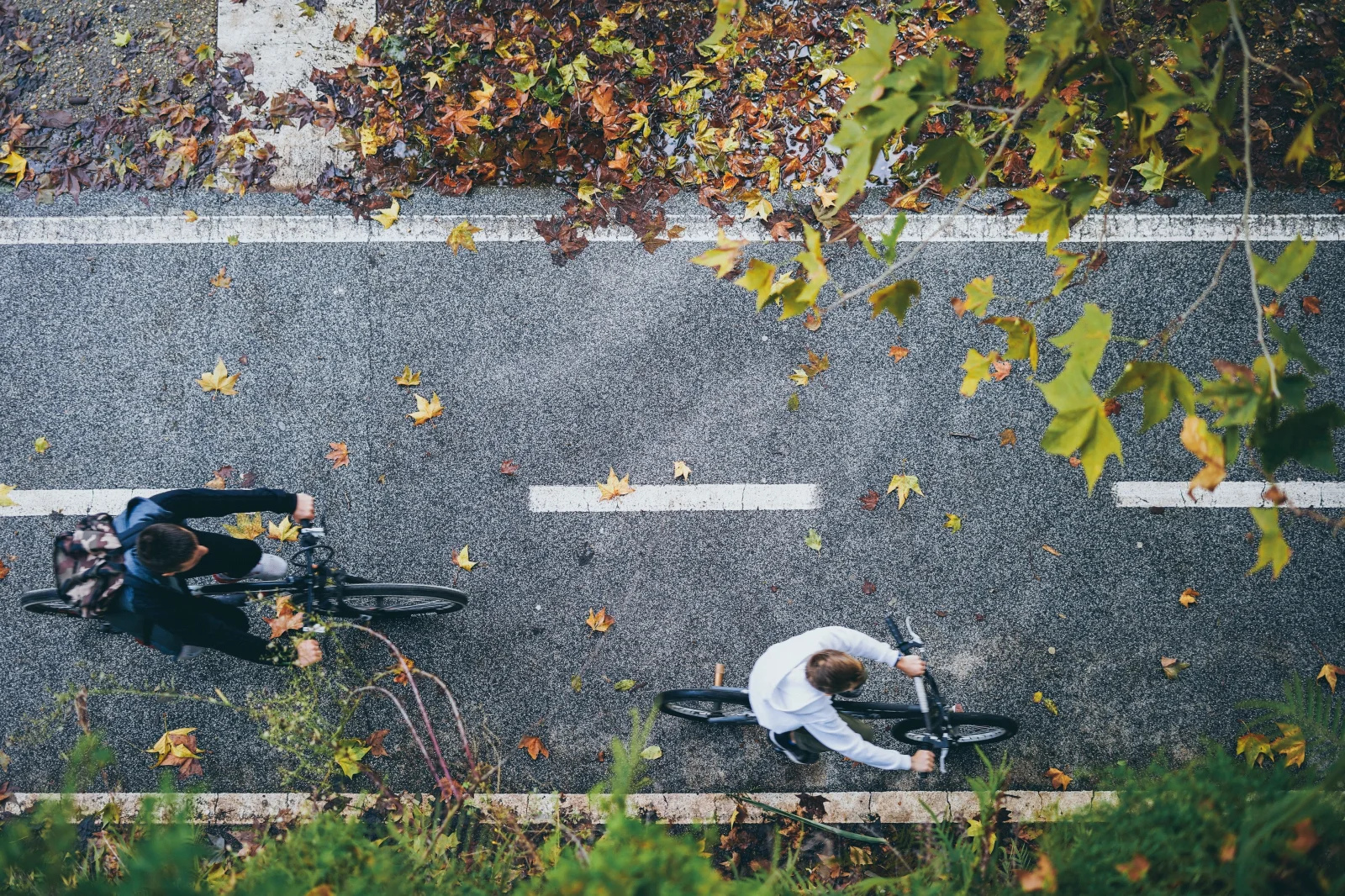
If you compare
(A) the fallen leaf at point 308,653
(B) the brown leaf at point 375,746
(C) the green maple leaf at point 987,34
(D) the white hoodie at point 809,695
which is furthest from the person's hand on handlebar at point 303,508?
(C) the green maple leaf at point 987,34

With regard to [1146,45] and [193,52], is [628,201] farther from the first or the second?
[1146,45]

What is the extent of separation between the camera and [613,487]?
4930mm

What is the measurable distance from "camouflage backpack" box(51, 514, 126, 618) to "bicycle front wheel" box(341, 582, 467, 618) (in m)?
1.12

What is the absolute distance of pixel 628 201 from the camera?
17.5 ft

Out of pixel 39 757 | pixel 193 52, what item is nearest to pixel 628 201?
pixel 193 52

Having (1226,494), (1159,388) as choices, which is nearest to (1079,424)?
(1159,388)

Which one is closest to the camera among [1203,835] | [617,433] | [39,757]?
[1203,835]

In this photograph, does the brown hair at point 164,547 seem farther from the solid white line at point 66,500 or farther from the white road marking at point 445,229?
the white road marking at point 445,229

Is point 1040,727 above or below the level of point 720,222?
below

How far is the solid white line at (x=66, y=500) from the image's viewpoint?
4926 millimetres

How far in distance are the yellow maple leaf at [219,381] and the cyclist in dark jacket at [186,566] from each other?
1.42 metres

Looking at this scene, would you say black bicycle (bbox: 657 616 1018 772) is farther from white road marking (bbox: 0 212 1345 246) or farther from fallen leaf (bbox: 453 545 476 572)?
white road marking (bbox: 0 212 1345 246)

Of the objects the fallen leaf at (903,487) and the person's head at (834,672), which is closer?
the person's head at (834,672)

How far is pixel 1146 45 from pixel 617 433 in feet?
15.2
